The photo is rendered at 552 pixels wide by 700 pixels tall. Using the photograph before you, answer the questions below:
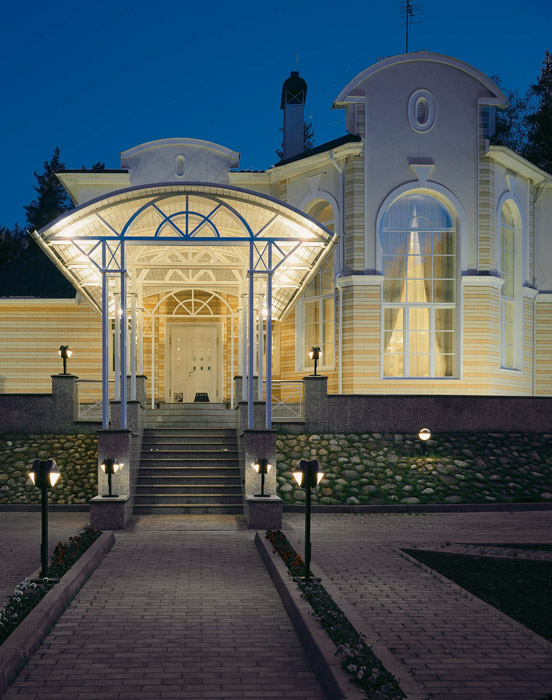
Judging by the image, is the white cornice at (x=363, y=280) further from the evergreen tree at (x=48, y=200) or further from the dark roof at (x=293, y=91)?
the evergreen tree at (x=48, y=200)

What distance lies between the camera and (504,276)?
76.7 ft

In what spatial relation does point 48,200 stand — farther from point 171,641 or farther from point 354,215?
point 171,641

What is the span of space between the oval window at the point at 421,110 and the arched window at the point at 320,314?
11.0 feet

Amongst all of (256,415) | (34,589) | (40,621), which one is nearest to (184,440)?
(256,415)

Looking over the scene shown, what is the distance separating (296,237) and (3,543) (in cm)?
764

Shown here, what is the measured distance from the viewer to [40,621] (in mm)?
7145

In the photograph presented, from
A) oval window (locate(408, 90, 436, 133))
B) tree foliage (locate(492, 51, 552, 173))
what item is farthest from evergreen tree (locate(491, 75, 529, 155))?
oval window (locate(408, 90, 436, 133))

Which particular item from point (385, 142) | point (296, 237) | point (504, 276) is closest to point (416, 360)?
point (504, 276)

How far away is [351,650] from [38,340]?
20938mm

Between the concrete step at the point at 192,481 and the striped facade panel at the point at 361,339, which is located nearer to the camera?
the concrete step at the point at 192,481

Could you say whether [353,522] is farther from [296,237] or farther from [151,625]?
[151,625]

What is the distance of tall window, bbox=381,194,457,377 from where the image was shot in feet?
72.7

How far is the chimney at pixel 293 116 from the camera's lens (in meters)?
27.9

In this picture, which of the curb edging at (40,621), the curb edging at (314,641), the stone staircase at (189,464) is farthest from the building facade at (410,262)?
the curb edging at (314,641)
